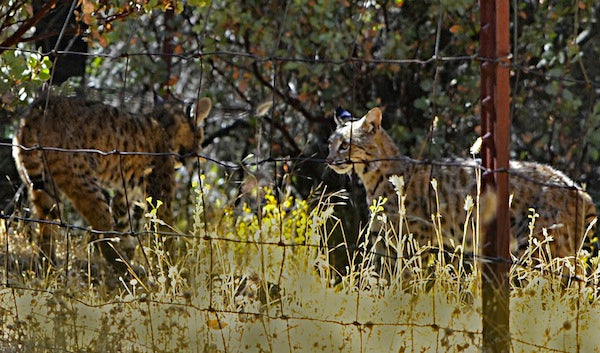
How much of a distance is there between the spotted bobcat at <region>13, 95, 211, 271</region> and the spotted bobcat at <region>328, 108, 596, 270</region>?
1141 mm

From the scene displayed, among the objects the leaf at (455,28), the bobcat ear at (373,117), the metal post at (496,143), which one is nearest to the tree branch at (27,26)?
the bobcat ear at (373,117)

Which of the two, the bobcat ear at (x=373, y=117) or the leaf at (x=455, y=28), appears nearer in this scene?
the bobcat ear at (x=373, y=117)

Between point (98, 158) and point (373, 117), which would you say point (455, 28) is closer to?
point (373, 117)

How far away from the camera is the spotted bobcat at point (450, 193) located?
5.98 meters

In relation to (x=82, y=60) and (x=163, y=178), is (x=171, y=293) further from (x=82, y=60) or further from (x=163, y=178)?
(x=82, y=60)

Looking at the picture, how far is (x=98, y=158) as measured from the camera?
7426 millimetres

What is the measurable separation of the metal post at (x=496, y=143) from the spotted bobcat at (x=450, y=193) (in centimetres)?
221

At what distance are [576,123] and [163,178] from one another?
3251mm

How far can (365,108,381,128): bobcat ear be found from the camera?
20.5 ft

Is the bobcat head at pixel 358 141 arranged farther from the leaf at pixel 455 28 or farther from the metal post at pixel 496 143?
the metal post at pixel 496 143

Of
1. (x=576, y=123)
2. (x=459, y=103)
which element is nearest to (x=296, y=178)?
(x=459, y=103)

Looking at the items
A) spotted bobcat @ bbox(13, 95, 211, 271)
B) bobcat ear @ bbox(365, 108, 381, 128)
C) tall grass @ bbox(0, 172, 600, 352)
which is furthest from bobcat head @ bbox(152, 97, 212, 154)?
tall grass @ bbox(0, 172, 600, 352)

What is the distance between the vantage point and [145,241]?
676cm

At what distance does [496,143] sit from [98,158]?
14.2ft
